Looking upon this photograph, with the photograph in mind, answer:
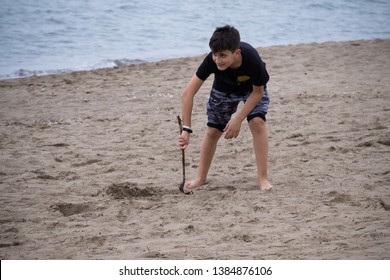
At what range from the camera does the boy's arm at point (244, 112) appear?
4461 mm

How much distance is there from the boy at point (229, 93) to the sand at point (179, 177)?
0.97 feet

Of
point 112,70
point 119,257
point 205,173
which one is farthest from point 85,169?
point 112,70

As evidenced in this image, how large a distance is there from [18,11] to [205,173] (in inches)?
539

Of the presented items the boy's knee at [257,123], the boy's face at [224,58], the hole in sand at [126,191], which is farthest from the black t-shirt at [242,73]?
the hole in sand at [126,191]

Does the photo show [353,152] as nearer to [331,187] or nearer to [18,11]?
[331,187]

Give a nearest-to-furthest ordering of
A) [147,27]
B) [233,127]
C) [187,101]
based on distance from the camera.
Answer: [233,127] < [187,101] < [147,27]

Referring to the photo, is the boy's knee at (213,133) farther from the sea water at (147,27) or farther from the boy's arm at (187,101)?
the sea water at (147,27)

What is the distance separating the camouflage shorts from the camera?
15.3 ft

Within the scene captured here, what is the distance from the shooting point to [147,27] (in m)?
15.7

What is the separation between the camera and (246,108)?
4.50 meters

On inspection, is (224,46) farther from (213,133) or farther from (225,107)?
(213,133)

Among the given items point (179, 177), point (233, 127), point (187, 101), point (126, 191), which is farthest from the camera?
point (179, 177)

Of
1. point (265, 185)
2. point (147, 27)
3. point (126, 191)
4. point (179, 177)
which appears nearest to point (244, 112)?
point (265, 185)

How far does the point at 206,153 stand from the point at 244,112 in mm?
596
